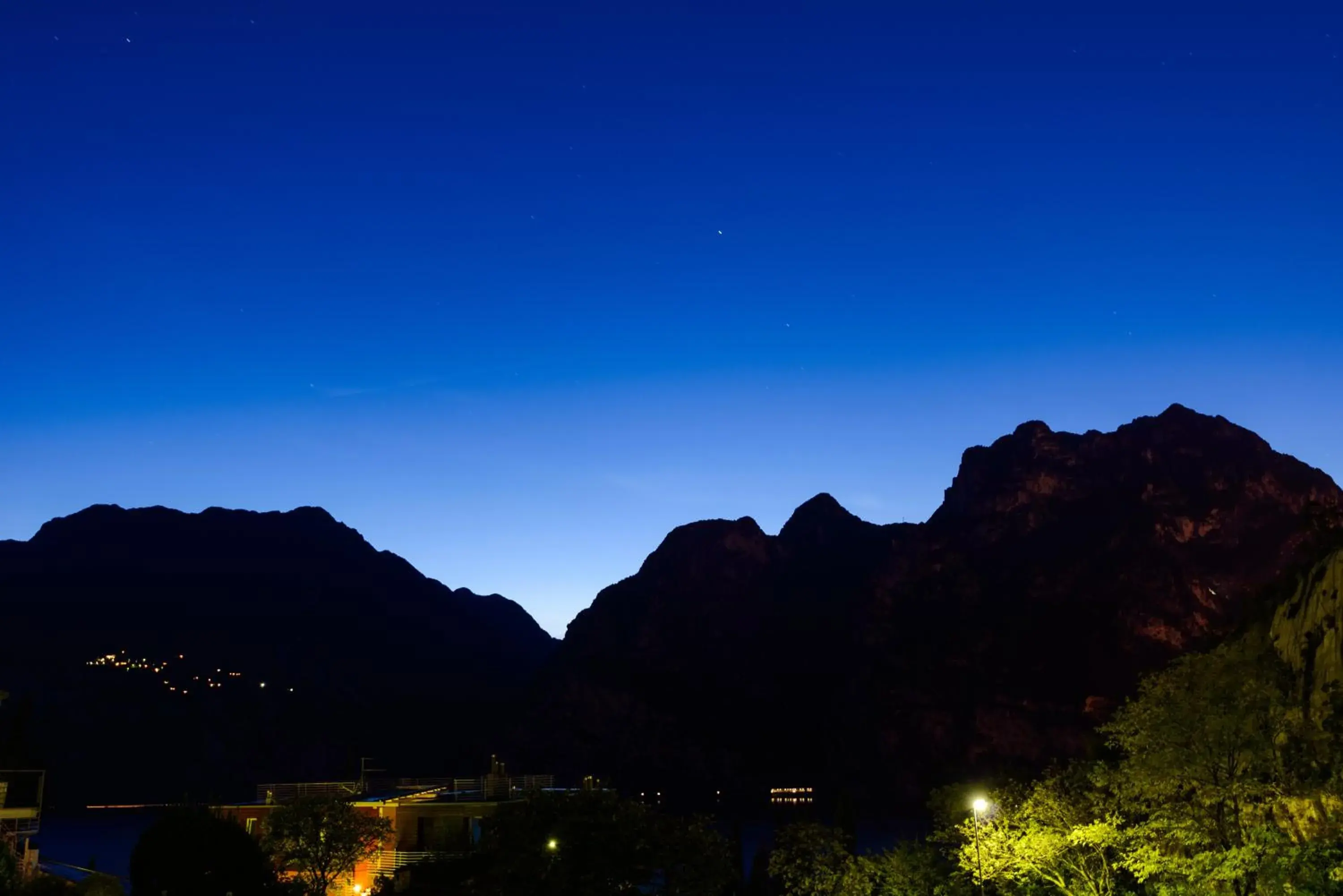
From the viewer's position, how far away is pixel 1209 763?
119 ft

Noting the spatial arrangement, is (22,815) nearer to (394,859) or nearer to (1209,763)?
(394,859)

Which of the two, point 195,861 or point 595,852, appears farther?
point 195,861

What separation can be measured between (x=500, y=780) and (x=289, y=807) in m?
15.7

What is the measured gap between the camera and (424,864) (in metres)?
62.9

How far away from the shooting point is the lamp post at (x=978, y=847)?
4056cm

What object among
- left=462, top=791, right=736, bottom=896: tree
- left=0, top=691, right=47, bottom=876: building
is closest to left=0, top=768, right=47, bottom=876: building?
left=0, top=691, right=47, bottom=876: building

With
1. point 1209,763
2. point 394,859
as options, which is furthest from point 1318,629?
point 394,859

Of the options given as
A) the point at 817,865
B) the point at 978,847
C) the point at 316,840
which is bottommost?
the point at 817,865

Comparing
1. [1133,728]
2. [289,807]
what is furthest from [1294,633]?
[289,807]

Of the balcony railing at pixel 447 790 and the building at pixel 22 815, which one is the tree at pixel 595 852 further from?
the building at pixel 22 815

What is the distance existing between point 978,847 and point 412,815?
41889 millimetres

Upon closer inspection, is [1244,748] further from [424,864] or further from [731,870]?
[424,864]

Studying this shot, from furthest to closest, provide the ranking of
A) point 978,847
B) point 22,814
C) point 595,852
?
1. point 22,814
2. point 595,852
3. point 978,847

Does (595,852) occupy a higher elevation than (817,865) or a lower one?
higher
